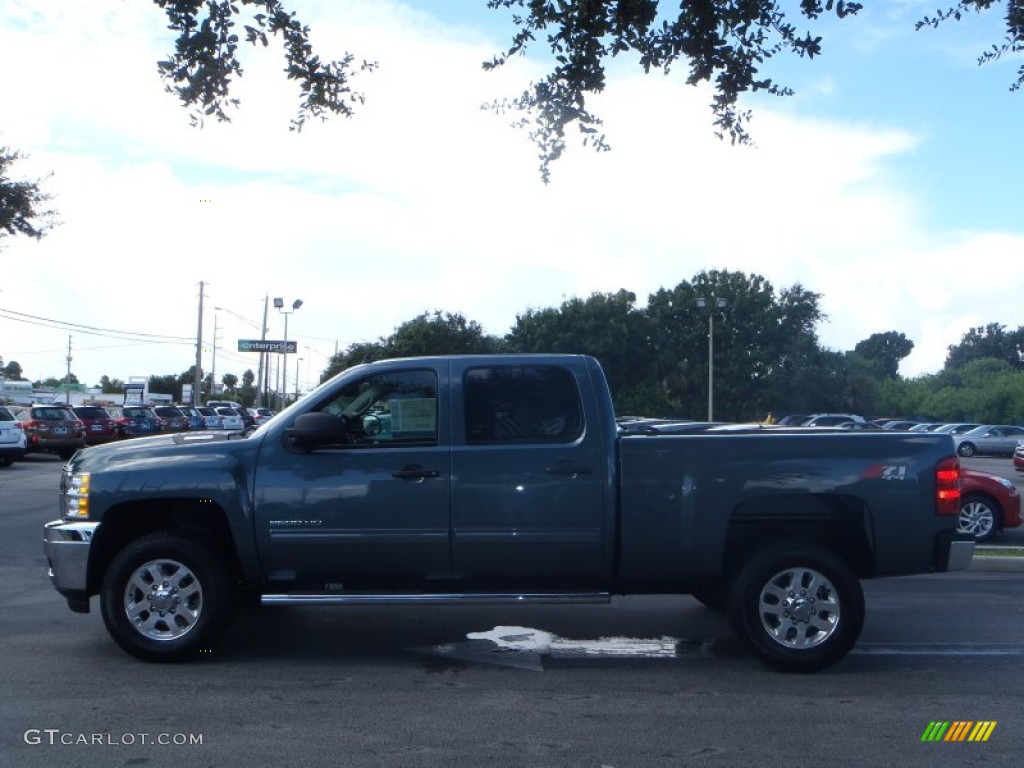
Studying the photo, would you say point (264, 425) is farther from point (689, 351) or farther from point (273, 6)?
point (689, 351)

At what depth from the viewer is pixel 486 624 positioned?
8867mm

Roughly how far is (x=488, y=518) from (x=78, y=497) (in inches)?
108

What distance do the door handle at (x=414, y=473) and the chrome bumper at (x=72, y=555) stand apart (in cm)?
204

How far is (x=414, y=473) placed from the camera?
735cm

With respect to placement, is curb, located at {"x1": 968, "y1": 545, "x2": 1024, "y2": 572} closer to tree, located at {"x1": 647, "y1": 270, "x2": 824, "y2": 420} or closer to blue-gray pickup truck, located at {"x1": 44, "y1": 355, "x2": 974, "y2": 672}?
blue-gray pickup truck, located at {"x1": 44, "y1": 355, "x2": 974, "y2": 672}

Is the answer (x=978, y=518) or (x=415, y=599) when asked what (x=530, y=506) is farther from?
(x=978, y=518)

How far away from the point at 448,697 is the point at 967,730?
2971 mm

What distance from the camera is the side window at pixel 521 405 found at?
755cm

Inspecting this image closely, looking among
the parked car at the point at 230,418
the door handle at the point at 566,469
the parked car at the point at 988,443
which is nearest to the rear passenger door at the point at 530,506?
the door handle at the point at 566,469

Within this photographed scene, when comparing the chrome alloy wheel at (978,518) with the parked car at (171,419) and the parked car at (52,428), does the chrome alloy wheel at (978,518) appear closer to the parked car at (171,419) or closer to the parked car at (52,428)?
the parked car at (52,428)

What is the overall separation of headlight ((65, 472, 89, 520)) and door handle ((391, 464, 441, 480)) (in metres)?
2.05

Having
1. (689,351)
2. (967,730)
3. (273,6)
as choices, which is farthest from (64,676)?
(689,351)

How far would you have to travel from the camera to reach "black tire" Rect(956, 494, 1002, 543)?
14633 millimetres

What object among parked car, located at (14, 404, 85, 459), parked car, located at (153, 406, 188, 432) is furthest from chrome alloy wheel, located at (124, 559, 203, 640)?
parked car, located at (153, 406, 188, 432)
